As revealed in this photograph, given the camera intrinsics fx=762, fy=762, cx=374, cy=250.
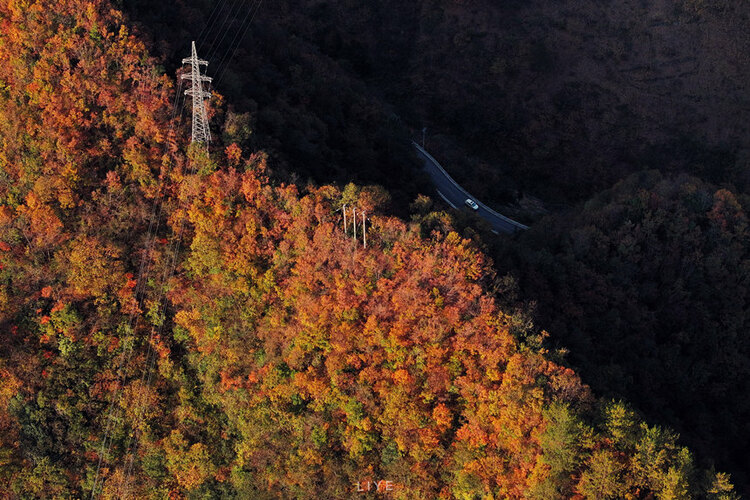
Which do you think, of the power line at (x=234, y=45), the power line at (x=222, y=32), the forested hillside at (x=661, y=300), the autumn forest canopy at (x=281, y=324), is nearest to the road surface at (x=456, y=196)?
the forested hillside at (x=661, y=300)

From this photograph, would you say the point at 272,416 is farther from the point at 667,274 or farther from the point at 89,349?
the point at 667,274

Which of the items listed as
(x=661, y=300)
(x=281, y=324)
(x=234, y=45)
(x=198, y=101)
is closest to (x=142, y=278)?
(x=281, y=324)

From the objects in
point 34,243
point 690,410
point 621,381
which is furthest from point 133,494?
point 690,410

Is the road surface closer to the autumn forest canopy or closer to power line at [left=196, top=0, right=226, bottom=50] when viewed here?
the autumn forest canopy

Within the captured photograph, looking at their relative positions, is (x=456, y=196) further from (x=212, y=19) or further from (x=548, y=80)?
(x=212, y=19)

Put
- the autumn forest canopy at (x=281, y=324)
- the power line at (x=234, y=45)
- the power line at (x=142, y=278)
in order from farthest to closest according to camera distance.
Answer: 1. the power line at (x=234, y=45)
2. the power line at (x=142, y=278)
3. the autumn forest canopy at (x=281, y=324)

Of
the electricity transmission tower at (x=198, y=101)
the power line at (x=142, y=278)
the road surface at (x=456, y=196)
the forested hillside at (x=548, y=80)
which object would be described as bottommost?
the power line at (x=142, y=278)

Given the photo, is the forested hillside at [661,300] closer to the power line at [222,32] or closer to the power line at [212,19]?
the power line at [222,32]
